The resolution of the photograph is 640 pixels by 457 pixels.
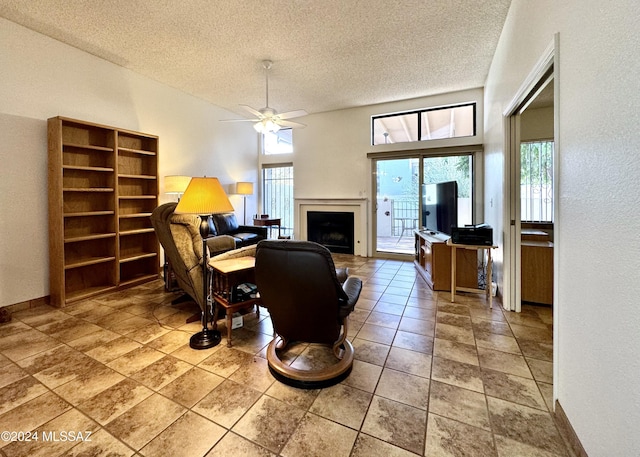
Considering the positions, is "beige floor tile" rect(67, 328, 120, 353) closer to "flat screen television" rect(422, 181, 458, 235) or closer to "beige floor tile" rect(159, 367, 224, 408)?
"beige floor tile" rect(159, 367, 224, 408)

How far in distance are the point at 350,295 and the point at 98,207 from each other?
3787 mm

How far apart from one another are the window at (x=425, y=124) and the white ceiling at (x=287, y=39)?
488 mm

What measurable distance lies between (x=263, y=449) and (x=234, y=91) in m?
5.26

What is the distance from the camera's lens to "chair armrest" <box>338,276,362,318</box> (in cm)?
178

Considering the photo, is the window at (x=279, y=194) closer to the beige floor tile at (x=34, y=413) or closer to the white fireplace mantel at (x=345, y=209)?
the white fireplace mantel at (x=345, y=209)

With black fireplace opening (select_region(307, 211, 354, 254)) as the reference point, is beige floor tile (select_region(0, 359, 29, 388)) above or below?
below

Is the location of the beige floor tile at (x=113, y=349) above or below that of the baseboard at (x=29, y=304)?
below

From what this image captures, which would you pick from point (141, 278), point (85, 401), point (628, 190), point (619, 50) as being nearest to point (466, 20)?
point (619, 50)

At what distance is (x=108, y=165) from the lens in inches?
146

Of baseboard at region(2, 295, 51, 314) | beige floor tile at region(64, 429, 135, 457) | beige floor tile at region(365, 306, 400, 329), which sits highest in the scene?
baseboard at region(2, 295, 51, 314)

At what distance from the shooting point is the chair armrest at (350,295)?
1780 mm

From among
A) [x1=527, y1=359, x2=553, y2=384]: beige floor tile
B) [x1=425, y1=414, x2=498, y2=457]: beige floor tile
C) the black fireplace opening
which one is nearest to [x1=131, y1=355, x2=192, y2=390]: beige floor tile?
[x1=425, y1=414, x2=498, y2=457]: beige floor tile

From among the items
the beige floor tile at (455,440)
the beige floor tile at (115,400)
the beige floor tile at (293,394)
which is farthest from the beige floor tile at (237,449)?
the beige floor tile at (455,440)

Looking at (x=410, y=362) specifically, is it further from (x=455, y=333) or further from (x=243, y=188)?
(x=243, y=188)
